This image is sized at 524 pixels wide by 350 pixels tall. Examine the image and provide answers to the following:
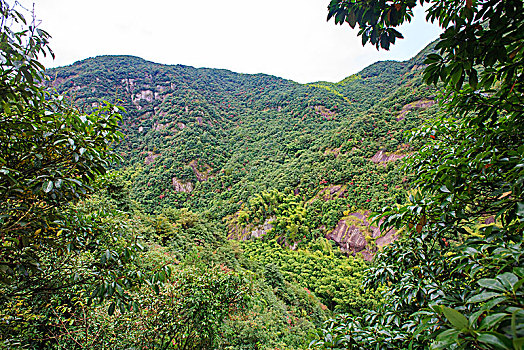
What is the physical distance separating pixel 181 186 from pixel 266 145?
12.5m

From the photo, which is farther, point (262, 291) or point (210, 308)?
point (262, 291)

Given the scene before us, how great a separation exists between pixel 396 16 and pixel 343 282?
10.6 m

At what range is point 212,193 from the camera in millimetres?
23031

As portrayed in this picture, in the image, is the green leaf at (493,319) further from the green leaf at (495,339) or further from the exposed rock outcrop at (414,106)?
the exposed rock outcrop at (414,106)

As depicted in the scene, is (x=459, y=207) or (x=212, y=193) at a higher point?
(x=459, y=207)

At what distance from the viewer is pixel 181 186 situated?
23.8 m

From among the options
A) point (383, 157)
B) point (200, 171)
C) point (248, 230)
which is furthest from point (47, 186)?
point (200, 171)

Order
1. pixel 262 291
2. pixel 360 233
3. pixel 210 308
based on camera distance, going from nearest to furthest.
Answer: pixel 210 308 → pixel 262 291 → pixel 360 233

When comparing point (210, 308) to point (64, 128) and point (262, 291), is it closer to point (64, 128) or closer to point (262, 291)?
point (64, 128)

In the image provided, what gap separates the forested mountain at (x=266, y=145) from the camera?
46.8 feet

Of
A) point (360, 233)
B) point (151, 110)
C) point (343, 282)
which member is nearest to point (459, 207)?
point (343, 282)

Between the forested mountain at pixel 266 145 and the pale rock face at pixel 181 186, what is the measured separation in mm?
107

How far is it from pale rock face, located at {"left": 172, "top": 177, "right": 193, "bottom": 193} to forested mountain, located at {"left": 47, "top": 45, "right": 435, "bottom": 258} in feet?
0.35

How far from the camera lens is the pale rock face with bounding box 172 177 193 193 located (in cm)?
2352
